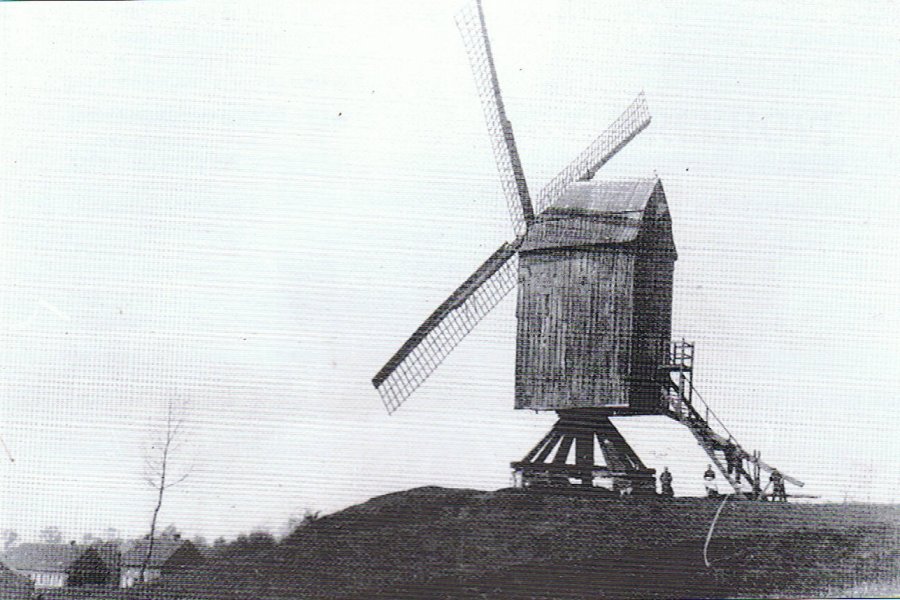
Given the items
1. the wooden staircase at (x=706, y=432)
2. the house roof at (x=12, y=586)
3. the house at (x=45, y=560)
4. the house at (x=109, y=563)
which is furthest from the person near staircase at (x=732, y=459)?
the house at (x=45, y=560)

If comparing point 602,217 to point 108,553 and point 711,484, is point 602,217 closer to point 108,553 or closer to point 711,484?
point 711,484

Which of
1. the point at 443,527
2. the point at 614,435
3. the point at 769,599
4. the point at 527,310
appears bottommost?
the point at 769,599

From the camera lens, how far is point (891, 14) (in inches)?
617

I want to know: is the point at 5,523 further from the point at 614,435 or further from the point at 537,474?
the point at 614,435

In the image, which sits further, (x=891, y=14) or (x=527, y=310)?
(x=527, y=310)

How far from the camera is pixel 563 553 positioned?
1533cm

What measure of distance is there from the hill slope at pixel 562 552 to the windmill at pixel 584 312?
916mm

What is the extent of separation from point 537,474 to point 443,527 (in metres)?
2.01

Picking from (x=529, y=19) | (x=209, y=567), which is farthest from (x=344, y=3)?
(x=209, y=567)

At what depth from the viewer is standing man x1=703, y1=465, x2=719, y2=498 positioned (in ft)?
56.0

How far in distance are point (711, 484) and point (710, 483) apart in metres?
0.03

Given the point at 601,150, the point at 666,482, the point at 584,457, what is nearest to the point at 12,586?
the point at 584,457

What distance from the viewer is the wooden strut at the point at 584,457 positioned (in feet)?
56.5

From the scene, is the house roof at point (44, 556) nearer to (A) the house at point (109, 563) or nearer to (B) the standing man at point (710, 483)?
(A) the house at point (109, 563)
